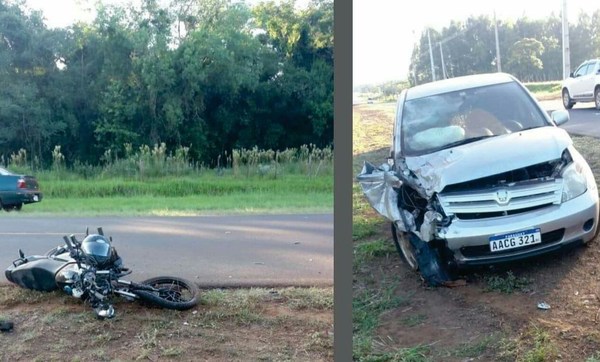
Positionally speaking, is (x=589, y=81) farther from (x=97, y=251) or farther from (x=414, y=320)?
(x=97, y=251)

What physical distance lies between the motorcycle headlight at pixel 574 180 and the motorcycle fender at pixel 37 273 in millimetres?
2525

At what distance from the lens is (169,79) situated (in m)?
3.36

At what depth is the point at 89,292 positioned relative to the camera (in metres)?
3.19

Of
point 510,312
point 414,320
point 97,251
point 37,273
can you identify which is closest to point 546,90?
point 510,312

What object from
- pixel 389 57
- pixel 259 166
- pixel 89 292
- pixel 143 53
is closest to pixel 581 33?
pixel 389 57

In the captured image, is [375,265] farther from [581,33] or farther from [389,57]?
[581,33]

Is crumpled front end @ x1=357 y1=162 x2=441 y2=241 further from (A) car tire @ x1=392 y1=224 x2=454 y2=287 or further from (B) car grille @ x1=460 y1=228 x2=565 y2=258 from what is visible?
(B) car grille @ x1=460 y1=228 x2=565 y2=258

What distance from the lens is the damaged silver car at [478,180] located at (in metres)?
2.92

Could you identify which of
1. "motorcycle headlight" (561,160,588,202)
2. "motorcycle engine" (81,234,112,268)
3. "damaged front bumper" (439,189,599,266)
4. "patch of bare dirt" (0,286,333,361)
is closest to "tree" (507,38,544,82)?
"motorcycle headlight" (561,160,588,202)

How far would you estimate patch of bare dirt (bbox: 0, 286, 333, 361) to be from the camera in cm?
314

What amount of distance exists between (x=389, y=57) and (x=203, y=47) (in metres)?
1.00

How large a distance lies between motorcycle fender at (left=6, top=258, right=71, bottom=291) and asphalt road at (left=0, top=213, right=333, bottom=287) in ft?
0.31

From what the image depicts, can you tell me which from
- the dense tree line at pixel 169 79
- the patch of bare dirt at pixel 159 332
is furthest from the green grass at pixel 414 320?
the dense tree line at pixel 169 79

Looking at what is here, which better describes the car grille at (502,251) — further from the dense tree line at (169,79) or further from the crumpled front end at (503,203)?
the dense tree line at (169,79)
